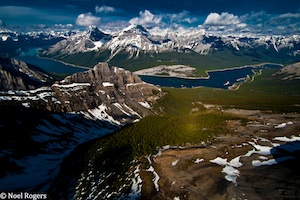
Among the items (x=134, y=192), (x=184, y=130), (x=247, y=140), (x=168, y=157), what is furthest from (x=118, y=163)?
(x=247, y=140)

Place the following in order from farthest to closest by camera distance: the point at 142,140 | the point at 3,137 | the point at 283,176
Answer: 1. the point at 3,137
2. the point at 142,140
3. the point at 283,176

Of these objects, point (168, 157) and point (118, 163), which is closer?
point (168, 157)

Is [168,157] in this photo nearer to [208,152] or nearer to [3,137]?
[208,152]

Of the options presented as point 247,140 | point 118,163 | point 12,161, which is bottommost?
point 12,161

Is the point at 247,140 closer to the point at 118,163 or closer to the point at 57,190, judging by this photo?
the point at 118,163

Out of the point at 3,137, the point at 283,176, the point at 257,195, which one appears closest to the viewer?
the point at 257,195

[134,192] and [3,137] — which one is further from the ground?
[134,192]
